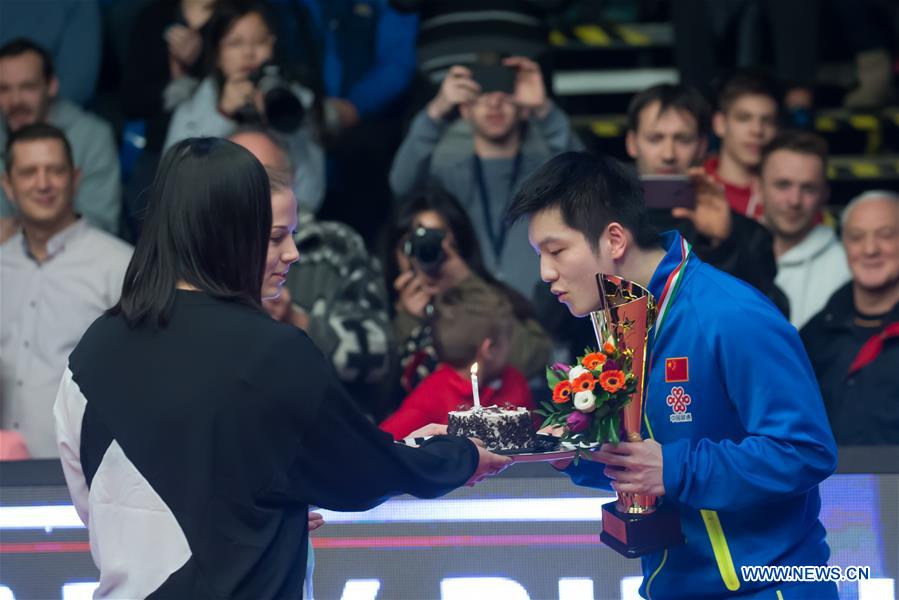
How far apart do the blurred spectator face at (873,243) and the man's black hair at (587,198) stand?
2719mm

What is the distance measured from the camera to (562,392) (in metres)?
3.47

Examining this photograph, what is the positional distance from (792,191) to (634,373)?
339cm

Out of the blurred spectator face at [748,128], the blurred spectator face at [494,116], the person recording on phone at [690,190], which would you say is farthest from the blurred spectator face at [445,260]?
the blurred spectator face at [748,128]

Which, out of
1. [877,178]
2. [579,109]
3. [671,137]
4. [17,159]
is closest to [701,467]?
[671,137]

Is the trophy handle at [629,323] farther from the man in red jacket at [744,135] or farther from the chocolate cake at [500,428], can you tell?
the man in red jacket at [744,135]

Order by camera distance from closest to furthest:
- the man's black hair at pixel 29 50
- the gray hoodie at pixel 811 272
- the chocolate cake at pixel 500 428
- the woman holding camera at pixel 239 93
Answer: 1. the chocolate cake at pixel 500 428
2. the gray hoodie at pixel 811 272
3. the woman holding camera at pixel 239 93
4. the man's black hair at pixel 29 50

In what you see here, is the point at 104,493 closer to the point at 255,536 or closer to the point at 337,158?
the point at 255,536

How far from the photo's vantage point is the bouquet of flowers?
3393mm

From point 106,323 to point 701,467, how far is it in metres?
1.38

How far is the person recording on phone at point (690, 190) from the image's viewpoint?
5.83m

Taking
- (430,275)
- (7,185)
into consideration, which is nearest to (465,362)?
(430,275)

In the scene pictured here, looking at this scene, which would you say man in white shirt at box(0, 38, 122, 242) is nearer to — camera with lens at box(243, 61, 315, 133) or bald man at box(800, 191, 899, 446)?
camera with lens at box(243, 61, 315, 133)

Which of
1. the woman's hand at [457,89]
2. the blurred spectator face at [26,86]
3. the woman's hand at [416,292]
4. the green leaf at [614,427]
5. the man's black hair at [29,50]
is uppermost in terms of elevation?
the man's black hair at [29,50]

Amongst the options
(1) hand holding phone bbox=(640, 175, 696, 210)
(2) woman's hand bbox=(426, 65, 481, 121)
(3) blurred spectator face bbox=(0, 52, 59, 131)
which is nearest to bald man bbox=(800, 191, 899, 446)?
(1) hand holding phone bbox=(640, 175, 696, 210)
